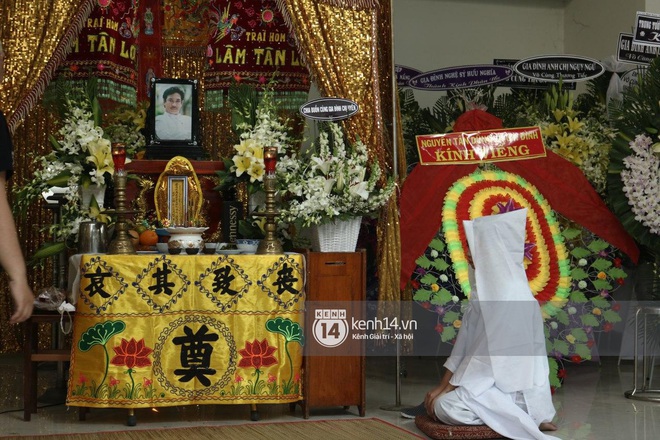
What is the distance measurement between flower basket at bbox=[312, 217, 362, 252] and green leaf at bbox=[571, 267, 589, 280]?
1.55 meters

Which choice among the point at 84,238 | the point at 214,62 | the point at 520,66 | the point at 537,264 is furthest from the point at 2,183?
the point at 520,66

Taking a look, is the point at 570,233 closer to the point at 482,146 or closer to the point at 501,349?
the point at 482,146

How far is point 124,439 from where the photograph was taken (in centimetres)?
451

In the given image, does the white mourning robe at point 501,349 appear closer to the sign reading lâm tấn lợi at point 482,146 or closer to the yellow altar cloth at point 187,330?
the yellow altar cloth at point 187,330

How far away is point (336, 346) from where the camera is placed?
16.8 ft

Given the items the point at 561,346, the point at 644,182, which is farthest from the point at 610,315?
the point at 644,182

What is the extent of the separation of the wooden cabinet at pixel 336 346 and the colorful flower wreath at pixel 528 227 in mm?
901

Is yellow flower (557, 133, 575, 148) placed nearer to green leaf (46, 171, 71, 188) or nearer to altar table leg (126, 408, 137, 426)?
green leaf (46, 171, 71, 188)

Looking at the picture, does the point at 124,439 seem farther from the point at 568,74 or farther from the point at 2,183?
the point at 568,74

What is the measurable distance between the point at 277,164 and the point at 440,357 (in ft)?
8.80

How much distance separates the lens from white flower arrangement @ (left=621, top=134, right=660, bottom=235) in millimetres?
5801

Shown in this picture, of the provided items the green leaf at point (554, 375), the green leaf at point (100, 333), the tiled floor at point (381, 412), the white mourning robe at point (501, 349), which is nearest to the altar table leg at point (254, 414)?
the tiled floor at point (381, 412)

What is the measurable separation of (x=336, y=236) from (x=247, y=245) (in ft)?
1.55

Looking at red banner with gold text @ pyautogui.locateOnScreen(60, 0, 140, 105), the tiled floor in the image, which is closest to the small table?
the tiled floor
